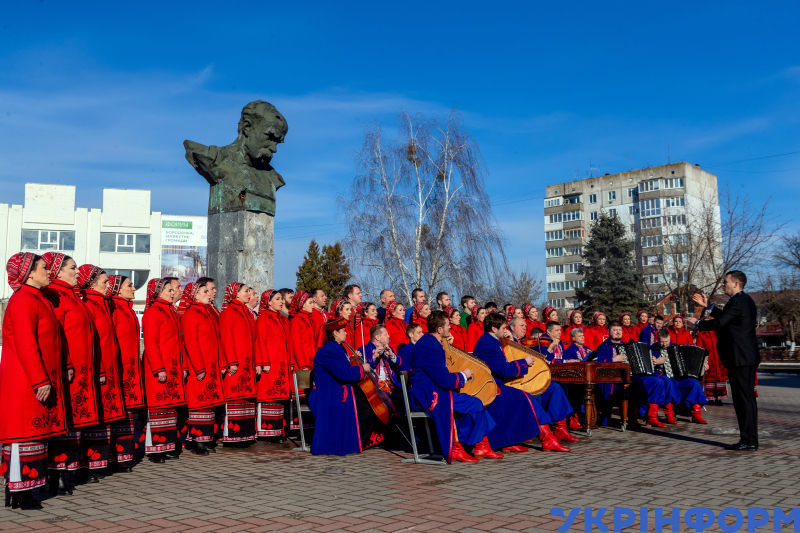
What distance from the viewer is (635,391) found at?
1027cm

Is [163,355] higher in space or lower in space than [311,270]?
lower

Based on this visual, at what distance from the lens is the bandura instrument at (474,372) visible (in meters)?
7.77

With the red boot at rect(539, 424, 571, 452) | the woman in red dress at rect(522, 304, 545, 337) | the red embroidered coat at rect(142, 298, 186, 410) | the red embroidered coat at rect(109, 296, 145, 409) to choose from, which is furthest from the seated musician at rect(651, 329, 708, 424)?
the red embroidered coat at rect(109, 296, 145, 409)

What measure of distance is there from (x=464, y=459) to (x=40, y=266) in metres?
4.68

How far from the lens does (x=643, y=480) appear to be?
20.0 ft

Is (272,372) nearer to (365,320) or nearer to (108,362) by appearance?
(365,320)

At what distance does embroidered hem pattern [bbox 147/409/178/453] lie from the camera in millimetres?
7426

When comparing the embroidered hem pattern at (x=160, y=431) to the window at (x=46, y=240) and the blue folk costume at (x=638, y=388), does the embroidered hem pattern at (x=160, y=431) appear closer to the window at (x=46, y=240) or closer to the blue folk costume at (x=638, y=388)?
the blue folk costume at (x=638, y=388)

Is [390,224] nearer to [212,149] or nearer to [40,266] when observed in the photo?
[212,149]

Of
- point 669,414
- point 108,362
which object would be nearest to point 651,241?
point 669,414

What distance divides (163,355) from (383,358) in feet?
9.27

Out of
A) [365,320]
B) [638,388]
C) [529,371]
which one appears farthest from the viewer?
[638,388]

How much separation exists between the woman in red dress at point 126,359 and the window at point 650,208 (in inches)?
2560

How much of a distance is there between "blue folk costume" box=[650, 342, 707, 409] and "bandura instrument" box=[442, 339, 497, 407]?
4283 millimetres
